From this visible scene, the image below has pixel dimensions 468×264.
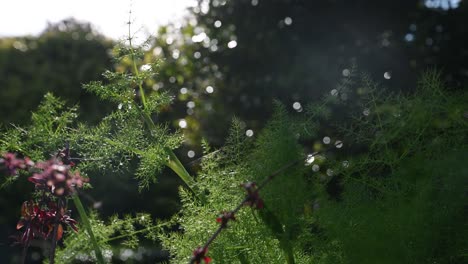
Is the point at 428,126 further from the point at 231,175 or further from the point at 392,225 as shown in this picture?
the point at 231,175

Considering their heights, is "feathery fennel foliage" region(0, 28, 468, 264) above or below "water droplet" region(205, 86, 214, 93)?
below

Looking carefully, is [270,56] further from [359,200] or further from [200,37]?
[359,200]

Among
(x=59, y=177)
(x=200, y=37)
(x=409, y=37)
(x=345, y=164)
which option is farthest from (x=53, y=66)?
(x=59, y=177)

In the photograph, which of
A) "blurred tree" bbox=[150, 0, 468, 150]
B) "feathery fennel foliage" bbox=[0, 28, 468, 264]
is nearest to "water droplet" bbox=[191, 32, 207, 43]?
"blurred tree" bbox=[150, 0, 468, 150]

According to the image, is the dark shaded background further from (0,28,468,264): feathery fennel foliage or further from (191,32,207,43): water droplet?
(0,28,468,264): feathery fennel foliage

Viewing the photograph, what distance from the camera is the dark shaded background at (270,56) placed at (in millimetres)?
3926

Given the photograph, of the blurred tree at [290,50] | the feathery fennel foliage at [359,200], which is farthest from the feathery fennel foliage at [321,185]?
the blurred tree at [290,50]

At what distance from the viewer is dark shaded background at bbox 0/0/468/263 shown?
3926mm

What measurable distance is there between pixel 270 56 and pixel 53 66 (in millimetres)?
2036

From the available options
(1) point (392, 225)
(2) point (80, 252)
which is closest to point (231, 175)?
(1) point (392, 225)

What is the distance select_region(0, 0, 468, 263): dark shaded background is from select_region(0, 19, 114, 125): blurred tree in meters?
0.25

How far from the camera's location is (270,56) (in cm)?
425

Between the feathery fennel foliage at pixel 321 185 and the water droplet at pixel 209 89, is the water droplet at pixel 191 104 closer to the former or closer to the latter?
the water droplet at pixel 209 89

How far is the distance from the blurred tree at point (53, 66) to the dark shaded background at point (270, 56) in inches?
10.0
